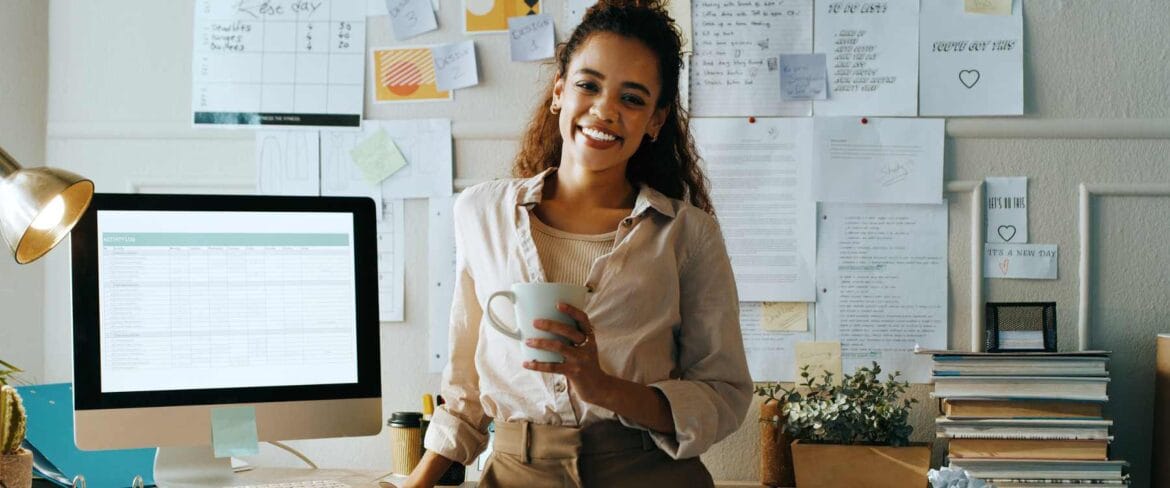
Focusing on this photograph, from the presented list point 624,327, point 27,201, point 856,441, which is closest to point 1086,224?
point 856,441

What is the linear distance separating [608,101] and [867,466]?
0.78 m

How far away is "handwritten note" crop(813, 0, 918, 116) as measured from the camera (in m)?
1.95

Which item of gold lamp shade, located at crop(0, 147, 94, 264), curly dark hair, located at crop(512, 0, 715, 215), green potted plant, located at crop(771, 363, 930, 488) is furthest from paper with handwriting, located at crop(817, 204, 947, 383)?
gold lamp shade, located at crop(0, 147, 94, 264)

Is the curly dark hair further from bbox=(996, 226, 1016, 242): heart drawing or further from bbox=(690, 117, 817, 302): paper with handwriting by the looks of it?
bbox=(996, 226, 1016, 242): heart drawing

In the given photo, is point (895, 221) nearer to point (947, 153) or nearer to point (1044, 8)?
point (947, 153)

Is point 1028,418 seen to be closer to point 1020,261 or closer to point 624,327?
point 1020,261

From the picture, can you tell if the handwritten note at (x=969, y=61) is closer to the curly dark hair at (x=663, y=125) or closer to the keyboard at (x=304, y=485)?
the curly dark hair at (x=663, y=125)

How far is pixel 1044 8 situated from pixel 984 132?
251 mm

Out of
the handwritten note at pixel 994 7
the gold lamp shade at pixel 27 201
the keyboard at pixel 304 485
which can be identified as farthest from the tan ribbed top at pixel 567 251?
the handwritten note at pixel 994 7

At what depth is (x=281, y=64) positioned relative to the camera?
6.86 feet

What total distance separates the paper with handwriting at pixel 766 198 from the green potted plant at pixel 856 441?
0.25 metres

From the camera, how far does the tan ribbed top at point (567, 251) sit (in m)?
1.36

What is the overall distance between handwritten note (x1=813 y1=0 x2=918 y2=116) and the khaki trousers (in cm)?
89

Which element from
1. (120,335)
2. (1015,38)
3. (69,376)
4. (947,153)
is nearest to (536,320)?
(120,335)
